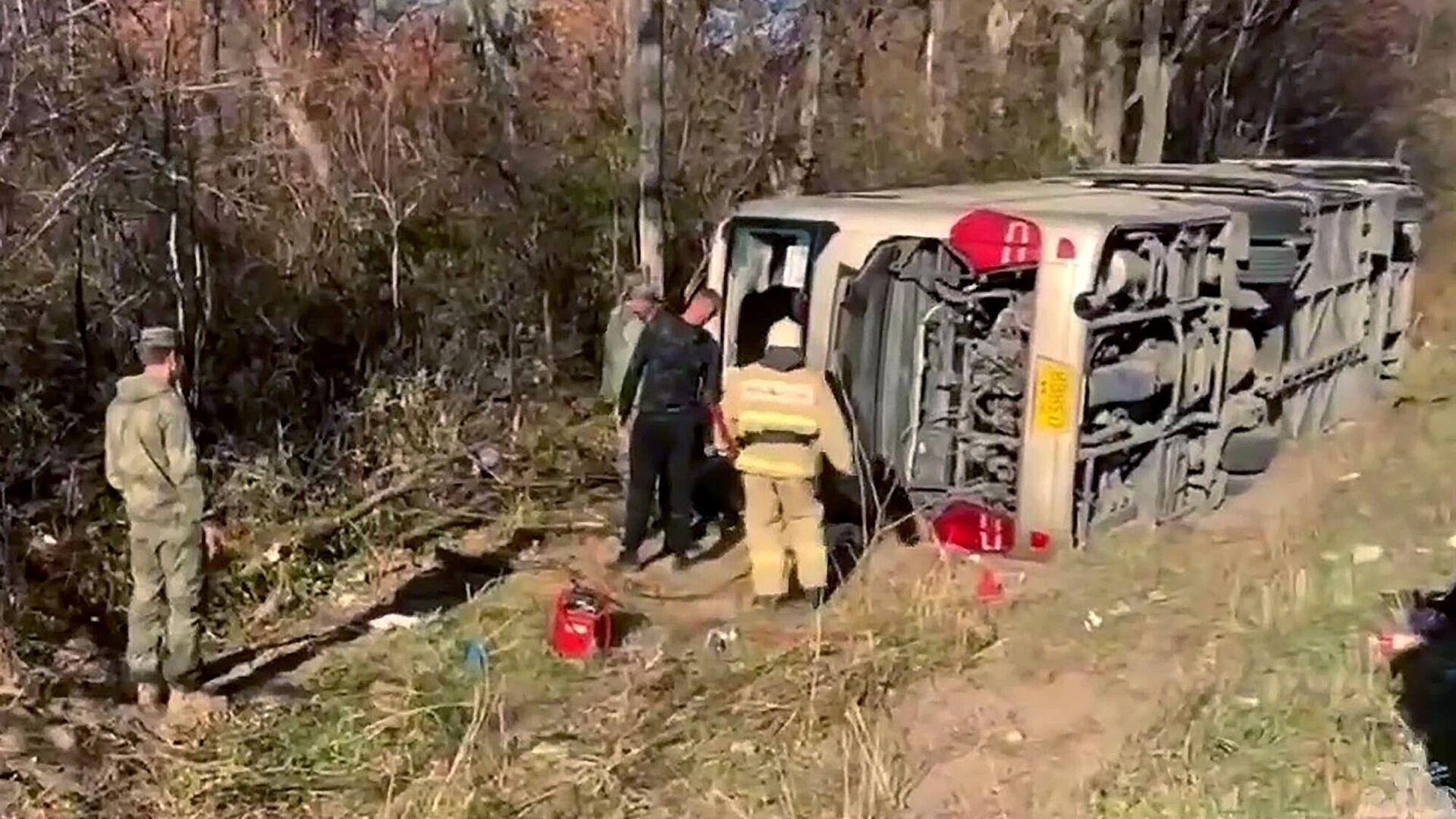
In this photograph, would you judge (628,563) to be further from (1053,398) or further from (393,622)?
(1053,398)

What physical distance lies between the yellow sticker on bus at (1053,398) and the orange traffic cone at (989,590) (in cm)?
73

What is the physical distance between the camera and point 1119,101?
717 inches

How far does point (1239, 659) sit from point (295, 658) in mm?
3929

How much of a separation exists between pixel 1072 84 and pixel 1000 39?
108 cm

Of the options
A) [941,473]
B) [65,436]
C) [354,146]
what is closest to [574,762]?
[941,473]

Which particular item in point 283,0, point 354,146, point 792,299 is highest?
point 283,0

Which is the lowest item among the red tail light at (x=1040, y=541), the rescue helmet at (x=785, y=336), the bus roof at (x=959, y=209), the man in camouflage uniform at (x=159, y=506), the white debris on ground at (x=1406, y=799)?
the white debris on ground at (x=1406, y=799)

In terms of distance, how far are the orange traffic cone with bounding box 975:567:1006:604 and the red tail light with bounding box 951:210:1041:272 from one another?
1.45m

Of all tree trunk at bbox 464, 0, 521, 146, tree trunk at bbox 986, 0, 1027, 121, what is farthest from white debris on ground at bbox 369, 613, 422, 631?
tree trunk at bbox 986, 0, 1027, 121

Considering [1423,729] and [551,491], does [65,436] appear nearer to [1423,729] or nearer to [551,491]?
[551,491]

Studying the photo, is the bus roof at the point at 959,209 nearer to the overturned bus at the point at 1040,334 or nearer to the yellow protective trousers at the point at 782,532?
the overturned bus at the point at 1040,334

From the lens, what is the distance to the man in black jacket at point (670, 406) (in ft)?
27.1

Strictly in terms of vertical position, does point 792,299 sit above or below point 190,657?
above

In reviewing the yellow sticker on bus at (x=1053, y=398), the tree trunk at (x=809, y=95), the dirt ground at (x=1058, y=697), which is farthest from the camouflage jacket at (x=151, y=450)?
the tree trunk at (x=809, y=95)
